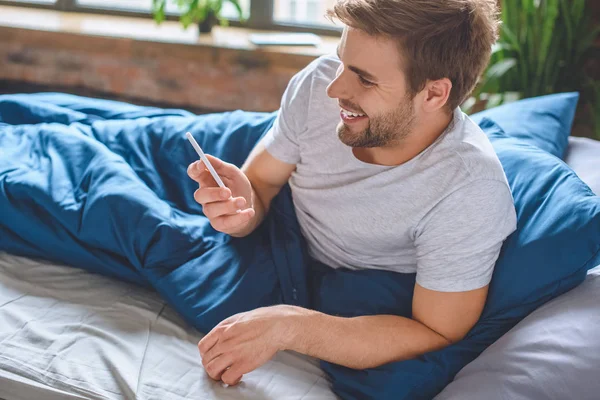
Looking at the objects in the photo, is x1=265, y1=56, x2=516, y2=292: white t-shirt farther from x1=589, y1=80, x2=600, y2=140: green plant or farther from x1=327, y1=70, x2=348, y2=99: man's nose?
x1=589, y1=80, x2=600, y2=140: green plant

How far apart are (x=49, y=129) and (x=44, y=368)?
679mm

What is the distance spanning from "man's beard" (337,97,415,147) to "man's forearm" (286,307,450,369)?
12.7 inches

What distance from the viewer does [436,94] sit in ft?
3.91

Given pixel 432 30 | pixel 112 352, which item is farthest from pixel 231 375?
pixel 432 30

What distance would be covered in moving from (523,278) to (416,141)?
31 cm

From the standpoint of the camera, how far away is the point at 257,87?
2.70 metres

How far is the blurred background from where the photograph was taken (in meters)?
2.28

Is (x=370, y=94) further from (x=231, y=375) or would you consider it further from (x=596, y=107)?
(x=596, y=107)

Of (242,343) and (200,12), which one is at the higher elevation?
(200,12)

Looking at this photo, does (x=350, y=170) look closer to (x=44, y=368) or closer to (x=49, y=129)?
(x=44, y=368)

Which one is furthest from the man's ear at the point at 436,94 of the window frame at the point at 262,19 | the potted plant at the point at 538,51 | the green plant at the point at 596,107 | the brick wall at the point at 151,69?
the window frame at the point at 262,19

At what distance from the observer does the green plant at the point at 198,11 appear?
8.91ft

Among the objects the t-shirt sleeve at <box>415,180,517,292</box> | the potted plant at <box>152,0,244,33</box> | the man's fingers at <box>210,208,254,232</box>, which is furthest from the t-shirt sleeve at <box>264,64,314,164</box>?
the potted plant at <box>152,0,244,33</box>

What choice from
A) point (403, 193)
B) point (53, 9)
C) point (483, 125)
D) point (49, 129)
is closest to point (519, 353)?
point (403, 193)
